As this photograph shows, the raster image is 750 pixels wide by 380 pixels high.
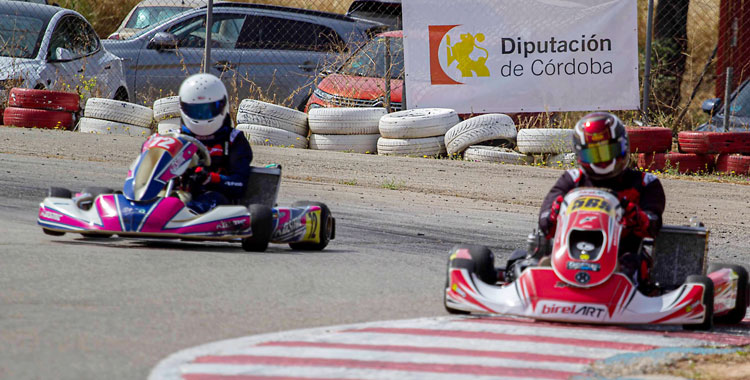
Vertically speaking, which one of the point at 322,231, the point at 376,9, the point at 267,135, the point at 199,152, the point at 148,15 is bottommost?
the point at 322,231

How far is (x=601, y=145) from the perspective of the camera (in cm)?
546

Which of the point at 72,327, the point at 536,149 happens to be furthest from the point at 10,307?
the point at 536,149

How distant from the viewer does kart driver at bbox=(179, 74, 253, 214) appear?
23.1 ft

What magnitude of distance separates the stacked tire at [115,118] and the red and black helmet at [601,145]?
26.7ft

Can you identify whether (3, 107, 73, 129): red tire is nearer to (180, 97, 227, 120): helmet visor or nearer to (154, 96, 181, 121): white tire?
(154, 96, 181, 121): white tire

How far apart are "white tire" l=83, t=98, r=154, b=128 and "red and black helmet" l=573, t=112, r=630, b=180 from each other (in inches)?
320

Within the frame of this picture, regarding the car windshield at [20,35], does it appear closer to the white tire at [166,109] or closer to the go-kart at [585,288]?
the white tire at [166,109]

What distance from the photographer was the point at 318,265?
638cm

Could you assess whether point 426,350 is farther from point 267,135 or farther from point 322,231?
point 267,135

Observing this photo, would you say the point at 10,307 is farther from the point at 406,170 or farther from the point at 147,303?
the point at 406,170

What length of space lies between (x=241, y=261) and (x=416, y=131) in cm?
609

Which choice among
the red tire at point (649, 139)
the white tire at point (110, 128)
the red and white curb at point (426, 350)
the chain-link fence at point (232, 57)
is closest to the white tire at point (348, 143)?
the chain-link fence at point (232, 57)

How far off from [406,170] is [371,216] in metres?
2.62

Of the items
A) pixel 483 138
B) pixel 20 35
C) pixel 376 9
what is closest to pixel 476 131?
pixel 483 138
